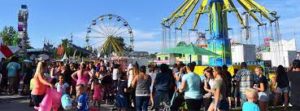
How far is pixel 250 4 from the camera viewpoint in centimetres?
3734

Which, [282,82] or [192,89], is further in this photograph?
[282,82]

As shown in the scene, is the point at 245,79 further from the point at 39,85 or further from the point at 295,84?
the point at 39,85

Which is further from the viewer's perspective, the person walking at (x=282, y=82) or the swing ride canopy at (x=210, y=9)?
the swing ride canopy at (x=210, y=9)

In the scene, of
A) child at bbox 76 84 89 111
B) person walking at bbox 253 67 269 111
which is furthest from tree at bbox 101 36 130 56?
child at bbox 76 84 89 111

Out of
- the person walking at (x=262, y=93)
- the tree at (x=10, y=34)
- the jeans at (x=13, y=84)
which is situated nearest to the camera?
the person walking at (x=262, y=93)

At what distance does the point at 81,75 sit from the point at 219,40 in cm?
2296

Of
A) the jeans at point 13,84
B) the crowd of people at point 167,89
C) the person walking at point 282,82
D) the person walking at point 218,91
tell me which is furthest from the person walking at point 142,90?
the jeans at point 13,84

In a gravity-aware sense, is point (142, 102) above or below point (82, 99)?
below

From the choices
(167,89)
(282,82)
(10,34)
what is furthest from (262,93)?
(10,34)

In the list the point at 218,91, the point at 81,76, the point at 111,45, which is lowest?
the point at 218,91

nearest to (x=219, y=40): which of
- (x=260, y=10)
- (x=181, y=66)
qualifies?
Result: (x=260, y=10)

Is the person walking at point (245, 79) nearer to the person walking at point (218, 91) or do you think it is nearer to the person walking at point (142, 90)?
the person walking at point (218, 91)

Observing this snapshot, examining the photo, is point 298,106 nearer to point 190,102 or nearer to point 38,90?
point 190,102

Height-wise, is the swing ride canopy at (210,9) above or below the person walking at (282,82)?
above
